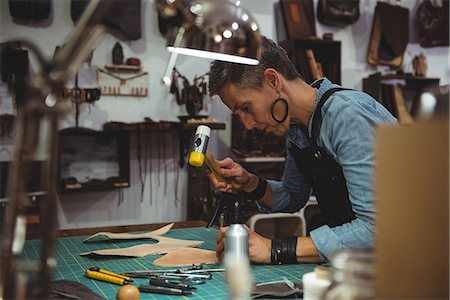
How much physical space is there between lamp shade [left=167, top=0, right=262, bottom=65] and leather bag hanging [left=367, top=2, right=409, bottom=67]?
501 centimetres

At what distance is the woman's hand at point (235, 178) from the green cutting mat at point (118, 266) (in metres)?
0.28

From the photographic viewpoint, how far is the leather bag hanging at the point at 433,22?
19.9 ft

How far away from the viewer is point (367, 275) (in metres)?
0.90

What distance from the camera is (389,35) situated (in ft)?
19.5

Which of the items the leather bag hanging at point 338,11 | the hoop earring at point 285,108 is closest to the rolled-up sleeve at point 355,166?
the hoop earring at point 285,108

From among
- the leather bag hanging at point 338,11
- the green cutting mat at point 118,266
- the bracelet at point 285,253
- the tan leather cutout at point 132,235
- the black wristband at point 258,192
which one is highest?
the leather bag hanging at point 338,11

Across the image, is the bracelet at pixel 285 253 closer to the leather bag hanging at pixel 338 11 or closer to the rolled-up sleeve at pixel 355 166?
the rolled-up sleeve at pixel 355 166

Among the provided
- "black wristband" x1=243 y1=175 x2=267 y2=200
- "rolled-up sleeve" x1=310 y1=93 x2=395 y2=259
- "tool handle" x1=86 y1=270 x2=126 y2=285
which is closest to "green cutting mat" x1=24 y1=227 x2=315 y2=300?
"tool handle" x1=86 y1=270 x2=126 y2=285

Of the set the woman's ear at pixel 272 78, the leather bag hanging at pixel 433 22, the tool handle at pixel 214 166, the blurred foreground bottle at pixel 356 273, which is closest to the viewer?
the blurred foreground bottle at pixel 356 273

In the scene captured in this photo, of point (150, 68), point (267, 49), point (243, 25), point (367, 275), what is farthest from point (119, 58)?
point (367, 275)

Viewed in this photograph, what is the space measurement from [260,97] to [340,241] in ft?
2.32

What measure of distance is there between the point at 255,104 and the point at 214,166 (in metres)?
0.43

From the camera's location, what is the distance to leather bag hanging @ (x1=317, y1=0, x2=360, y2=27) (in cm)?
563

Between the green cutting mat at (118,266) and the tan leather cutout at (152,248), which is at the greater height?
the tan leather cutout at (152,248)
